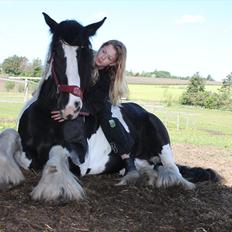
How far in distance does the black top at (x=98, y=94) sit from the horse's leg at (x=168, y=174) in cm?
102

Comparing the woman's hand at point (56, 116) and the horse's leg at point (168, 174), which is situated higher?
the woman's hand at point (56, 116)

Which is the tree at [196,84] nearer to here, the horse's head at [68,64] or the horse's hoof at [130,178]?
the horse's hoof at [130,178]

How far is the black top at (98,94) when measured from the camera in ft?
15.3

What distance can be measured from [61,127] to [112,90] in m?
0.83

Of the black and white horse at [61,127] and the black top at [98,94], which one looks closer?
the black and white horse at [61,127]

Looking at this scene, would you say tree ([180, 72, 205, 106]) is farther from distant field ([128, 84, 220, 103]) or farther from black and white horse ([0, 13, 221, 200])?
black and white horse ([0, 13, 221, 200])

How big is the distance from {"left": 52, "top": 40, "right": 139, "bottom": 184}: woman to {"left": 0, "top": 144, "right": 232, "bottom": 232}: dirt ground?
0.35 metres

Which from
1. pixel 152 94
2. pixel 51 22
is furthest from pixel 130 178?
pixel 152 94

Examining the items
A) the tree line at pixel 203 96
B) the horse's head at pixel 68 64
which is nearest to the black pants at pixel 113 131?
the horse's head at pixel 68 64

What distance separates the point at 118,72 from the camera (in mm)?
4934

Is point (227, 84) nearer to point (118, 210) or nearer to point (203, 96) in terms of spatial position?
point (203, 96)

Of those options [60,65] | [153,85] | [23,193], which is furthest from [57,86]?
[153,85]

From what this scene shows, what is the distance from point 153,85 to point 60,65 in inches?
2099

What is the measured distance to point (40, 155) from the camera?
4391 mm
